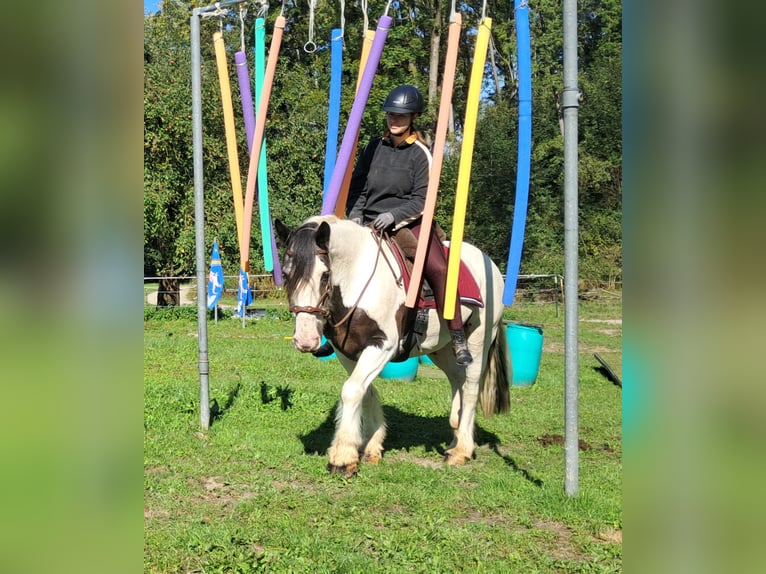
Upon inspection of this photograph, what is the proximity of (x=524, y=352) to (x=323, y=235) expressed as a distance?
20.1ft

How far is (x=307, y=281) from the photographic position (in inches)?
197

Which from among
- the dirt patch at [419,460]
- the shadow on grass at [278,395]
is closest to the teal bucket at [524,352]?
the shadow on grass at [278,395]

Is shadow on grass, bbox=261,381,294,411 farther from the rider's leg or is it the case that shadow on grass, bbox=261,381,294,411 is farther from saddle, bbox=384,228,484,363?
the rider's leg

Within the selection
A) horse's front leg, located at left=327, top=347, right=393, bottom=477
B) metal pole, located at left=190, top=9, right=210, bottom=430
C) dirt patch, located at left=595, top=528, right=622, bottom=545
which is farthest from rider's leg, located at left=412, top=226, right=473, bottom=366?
metal pole, located at left=190, top=9, right=210, bottom=430

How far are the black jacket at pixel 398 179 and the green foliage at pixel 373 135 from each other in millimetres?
13452

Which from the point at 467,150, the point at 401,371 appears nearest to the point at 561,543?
the point at 467,150

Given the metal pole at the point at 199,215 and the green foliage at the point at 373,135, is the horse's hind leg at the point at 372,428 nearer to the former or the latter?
the metal pole at the point at 199,215

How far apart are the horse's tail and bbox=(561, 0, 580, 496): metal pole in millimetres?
2190

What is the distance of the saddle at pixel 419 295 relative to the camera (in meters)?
5.85
